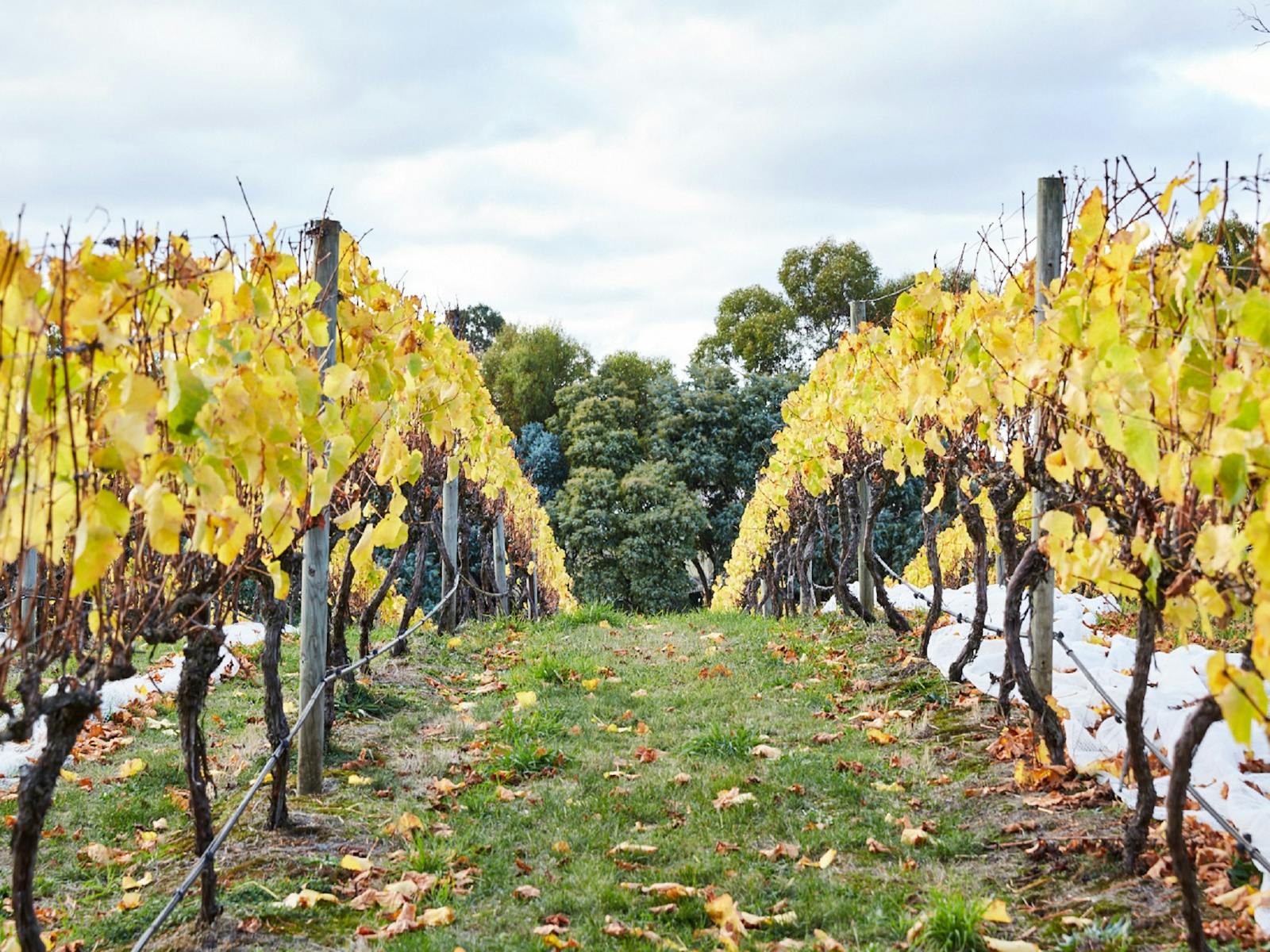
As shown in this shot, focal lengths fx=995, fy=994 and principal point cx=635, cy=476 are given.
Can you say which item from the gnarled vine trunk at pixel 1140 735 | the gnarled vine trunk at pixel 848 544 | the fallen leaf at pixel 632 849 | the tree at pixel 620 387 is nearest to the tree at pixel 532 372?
the tree at pixel 620 387

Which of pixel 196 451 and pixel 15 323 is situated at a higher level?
pixel 15 323

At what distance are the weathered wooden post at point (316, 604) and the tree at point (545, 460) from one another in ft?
71.1

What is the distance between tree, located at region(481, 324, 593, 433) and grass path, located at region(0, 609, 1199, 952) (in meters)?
24.1

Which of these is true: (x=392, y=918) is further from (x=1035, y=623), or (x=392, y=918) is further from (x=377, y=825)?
(x=1035, y=623)

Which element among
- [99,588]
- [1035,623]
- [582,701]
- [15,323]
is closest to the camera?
[15,323]

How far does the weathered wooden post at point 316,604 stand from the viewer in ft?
15.2

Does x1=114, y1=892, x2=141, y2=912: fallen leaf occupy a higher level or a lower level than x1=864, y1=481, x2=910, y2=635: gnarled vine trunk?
lower

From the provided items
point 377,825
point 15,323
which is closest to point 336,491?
point 377,825

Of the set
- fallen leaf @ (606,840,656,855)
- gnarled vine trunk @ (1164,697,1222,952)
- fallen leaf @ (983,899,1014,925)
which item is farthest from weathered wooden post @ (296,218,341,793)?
gnarled vine trunk @ (1164,697,1222,952)

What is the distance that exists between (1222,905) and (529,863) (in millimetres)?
2405

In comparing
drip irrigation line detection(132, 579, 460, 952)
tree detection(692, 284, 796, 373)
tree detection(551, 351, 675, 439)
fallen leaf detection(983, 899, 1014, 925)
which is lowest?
fallen leaf detection(983, 899, 1014, 925)

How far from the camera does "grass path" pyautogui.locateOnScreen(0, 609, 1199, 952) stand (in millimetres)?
3342

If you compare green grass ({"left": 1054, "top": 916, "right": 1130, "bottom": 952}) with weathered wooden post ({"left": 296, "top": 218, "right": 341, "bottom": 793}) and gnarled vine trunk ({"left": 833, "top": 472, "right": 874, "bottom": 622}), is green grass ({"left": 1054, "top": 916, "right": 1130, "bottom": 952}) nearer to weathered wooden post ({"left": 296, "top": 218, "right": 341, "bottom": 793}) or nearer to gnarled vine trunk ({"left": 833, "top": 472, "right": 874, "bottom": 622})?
weathered wooden post ({"left": 296, "top": 218, "right": 341, "bottom": 793})

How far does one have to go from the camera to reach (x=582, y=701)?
6652mm
